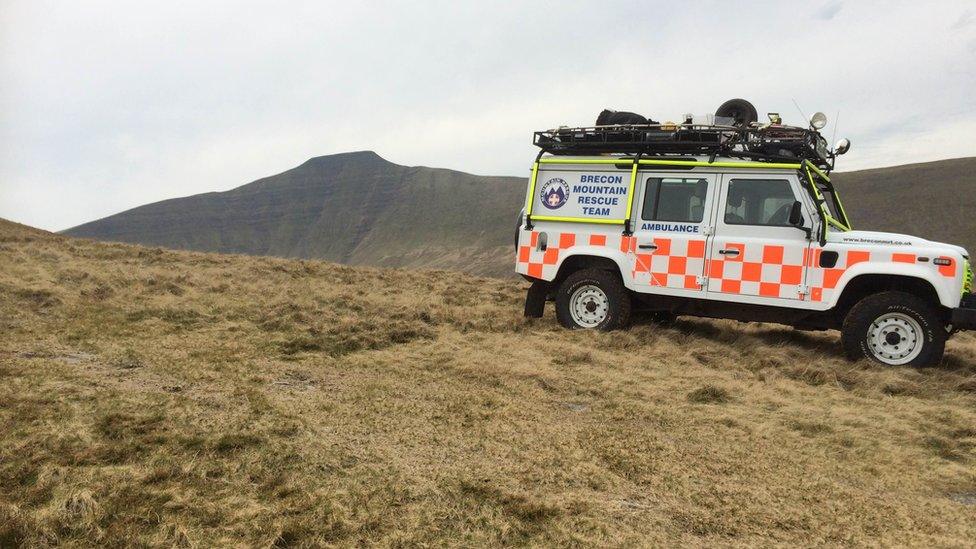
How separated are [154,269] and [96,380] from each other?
6708 millimetres

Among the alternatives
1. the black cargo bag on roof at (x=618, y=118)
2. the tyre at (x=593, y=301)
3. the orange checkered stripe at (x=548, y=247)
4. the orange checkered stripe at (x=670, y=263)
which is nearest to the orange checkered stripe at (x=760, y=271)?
the orange checkered stripe at (x=670, y=263)

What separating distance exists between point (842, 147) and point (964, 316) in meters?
2.33

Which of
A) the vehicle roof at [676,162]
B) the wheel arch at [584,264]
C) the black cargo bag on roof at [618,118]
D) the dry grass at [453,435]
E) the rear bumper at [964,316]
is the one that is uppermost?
the black cargo bag on roof at [618,118]

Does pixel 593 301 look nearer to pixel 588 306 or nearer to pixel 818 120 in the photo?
pixel 588 306

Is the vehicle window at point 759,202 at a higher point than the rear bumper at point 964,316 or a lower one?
higher

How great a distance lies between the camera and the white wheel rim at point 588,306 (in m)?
7.07

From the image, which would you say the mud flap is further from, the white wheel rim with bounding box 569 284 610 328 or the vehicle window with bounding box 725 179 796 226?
the vehicle window with bounding box 725 179 796 226

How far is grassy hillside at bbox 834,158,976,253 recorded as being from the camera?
5819cm

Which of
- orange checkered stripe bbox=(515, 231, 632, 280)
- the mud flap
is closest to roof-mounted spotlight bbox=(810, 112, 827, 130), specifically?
orange checkered stripe bbox=(515, 231, 632, 280)

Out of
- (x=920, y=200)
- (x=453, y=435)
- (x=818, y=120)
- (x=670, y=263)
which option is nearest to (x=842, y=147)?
(x=818, y=120)

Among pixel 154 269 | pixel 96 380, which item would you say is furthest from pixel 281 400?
pixel 154 269

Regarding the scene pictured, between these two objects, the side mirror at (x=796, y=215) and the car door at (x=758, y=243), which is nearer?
the side mirror at (x=796, y=215)

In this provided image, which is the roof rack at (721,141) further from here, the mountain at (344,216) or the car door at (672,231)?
the mountain at (344,216)

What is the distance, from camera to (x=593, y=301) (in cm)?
713
